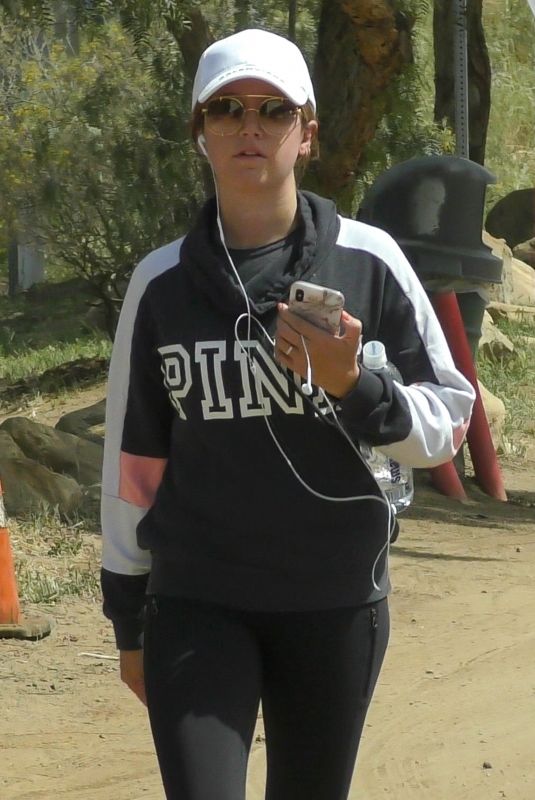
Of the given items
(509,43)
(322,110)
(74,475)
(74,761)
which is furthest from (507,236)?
(74,761)

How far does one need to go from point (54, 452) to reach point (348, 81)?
2.99 metres

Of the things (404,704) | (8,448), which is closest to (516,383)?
(8,448)

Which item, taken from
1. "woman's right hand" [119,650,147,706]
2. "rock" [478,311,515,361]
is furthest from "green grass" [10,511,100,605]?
"rock" [478,311,515,361]

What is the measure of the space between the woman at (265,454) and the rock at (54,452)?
5.46 meters

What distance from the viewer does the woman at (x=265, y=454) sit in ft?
8.01

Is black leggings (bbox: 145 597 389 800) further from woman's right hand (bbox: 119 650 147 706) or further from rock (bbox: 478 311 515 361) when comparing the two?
rock (bbox: 478 311 515 361)

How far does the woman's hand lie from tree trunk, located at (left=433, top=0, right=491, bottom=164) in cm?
787

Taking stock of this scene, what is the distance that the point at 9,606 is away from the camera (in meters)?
5.64

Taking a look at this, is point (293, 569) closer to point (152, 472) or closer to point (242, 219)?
point (152, 472)

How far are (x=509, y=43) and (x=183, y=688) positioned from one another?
17878 mm

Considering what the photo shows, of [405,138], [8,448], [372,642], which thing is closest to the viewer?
[372,642]

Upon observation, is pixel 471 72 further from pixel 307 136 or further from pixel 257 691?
pixel 257 691

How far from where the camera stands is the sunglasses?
2.49 meters

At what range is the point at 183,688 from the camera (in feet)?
8.02
